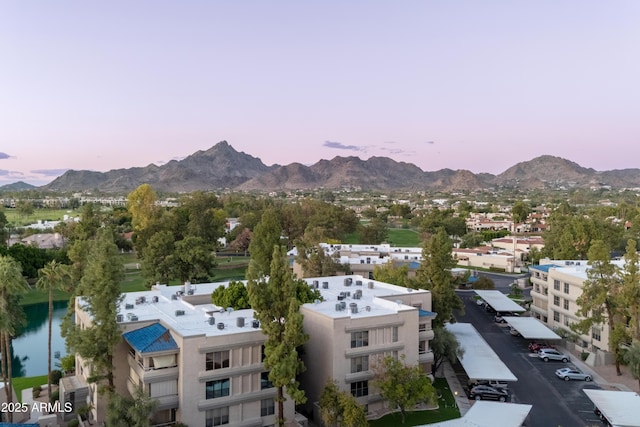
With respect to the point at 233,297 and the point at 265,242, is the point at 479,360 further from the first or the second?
the point at 265,242

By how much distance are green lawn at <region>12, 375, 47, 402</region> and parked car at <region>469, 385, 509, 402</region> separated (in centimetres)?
2979

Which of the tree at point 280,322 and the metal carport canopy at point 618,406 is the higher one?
the tree at point 280,322

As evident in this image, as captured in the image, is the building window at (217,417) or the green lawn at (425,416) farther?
the green lawn at (425,416)

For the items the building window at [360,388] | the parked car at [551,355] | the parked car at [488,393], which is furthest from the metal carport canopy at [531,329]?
the building window at [360,388]

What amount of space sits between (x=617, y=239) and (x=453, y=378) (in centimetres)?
6062

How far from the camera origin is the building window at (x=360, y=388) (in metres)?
29.1

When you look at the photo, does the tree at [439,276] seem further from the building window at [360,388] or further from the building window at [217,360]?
the building window at [217,360]

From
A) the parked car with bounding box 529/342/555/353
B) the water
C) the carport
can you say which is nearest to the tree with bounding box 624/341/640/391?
the parked car with bounding box 529/342/555/353

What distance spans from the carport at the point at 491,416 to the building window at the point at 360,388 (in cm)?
459

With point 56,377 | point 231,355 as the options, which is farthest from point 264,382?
point 56,377

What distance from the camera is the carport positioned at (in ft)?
86.9

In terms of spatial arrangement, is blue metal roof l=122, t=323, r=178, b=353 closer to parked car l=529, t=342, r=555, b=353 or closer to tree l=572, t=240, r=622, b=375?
tree l=572, t=240, r=622, b=375

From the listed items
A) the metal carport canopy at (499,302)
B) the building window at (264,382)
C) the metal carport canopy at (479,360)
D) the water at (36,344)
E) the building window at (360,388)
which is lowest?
the water at (36,344)

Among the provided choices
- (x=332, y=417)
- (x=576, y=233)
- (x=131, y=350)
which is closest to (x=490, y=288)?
(x=576, y=233)
